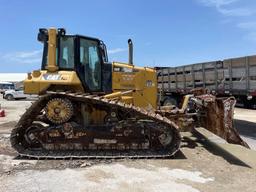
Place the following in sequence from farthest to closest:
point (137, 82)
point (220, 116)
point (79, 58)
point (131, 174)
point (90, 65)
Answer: point (137, 82), point (90, 65), point (79, 58), point (220, 116), point (131, 174)

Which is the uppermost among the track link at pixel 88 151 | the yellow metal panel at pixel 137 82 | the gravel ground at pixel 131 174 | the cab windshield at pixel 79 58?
the cab windshield at pixel 79 58

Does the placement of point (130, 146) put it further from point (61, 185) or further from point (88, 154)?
point (61, 185)

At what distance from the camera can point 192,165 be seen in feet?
27.8

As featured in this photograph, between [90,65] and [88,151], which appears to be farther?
[90,65]

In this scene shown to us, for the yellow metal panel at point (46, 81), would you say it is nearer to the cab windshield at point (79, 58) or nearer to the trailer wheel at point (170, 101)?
the cab windshield at point (79, 58)

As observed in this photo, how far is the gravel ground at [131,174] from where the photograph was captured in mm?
6883

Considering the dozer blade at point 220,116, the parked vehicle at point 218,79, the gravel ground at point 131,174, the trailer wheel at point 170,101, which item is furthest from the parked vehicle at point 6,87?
the gravel ground at point 131,174

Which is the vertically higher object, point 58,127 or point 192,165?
point 58,127

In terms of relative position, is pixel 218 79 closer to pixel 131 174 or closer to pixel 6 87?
pixel 131 174

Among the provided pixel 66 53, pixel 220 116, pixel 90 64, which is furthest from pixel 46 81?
pixel 220 116

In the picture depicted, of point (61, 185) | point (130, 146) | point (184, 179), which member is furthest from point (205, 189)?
point (130, 146)

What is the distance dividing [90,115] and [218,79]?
8.20 metres

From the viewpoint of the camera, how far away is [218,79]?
55.2 feet

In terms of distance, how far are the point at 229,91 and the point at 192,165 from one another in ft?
26.0
